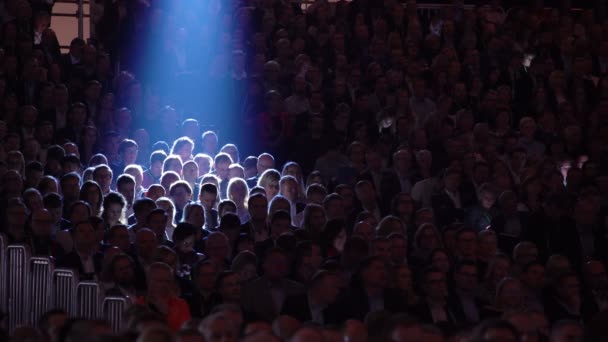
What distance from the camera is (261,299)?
843 centimetres

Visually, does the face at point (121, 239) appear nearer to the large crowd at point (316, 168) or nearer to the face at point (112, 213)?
the large crowd at point (316, 168)

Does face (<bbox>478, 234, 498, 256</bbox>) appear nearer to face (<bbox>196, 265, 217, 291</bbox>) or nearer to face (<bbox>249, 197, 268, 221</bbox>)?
face (<bbox>249, 197, 268, 221</bbox>)

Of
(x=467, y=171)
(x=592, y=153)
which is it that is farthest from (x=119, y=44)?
(x=592, y=153)

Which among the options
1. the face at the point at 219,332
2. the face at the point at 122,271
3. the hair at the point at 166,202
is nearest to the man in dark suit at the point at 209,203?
the hair at the point at 166,202

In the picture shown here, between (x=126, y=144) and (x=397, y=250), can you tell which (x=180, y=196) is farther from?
(x=397, y=250)

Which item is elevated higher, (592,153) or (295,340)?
(592,153)

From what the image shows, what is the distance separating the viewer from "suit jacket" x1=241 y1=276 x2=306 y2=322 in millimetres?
8328

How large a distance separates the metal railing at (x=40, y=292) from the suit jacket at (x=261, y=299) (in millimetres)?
999

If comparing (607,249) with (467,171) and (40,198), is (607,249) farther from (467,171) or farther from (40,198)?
(40,198)

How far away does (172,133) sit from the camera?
1239 cm

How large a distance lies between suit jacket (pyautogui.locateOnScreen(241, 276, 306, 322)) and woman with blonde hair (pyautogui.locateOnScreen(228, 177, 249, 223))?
2.02 meters

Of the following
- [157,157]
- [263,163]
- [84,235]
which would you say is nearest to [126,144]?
[157,157]

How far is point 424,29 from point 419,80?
252 cm

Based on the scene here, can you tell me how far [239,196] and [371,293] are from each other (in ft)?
7.48
